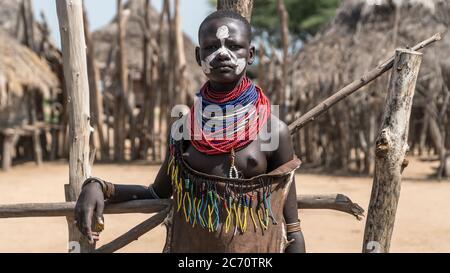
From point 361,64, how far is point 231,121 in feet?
29.1

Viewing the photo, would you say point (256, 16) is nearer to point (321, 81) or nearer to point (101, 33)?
point (101, 33)

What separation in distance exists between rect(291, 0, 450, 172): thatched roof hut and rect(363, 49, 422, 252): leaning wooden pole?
7474 mm

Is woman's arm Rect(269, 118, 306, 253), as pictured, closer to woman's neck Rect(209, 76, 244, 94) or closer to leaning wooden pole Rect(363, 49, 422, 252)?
woman's neck Rect(209, 76, 244, 94)

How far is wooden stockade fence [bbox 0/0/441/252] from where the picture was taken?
2.47 meters

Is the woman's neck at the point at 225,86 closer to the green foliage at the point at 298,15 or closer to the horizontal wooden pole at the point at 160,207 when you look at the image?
the horizontal wooden pole at the point at 160,207

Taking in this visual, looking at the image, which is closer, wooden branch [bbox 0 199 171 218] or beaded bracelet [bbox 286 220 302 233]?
beaded bracelet [bbox 286 220 302 233]

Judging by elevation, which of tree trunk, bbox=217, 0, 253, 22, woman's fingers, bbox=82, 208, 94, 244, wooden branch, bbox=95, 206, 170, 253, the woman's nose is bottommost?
wooden branch, bbox=95, 206, 170, 253

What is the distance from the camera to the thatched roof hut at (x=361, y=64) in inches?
399

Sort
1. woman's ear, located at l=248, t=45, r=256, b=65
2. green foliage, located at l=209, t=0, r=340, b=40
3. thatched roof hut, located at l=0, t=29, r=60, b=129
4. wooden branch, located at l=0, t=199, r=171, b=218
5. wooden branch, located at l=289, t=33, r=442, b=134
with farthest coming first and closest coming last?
green foliage, located at l=209, t=0, r=340, b=40 → thatched roof hut, located at l=0, t=29, r=60, b=129 → wooden branch, located at l=289, t=33, r=442, b=134 → wooden branch, located at l=0, t=199, r=171, b=218 → woman's ear, located at l=248, t=45, r=256, b=65

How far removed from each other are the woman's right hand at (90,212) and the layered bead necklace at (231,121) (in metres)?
0.39

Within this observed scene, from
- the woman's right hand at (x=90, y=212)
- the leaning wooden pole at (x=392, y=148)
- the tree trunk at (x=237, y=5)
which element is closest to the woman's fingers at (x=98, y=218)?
A: the woman's right hand at (x=90, y=212)

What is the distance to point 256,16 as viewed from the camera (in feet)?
88.3

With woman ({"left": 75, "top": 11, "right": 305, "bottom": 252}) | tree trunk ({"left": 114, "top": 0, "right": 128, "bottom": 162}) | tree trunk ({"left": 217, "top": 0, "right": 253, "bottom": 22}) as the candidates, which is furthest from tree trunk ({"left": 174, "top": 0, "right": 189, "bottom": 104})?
woman ({"left": 75, "top": 11, "right": 305, "bottom": 252})
